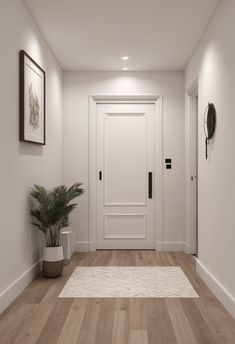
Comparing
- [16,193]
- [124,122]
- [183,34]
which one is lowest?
[16,193]

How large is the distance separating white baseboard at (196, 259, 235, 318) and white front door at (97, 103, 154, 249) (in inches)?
59.1

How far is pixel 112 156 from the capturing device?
539 cm

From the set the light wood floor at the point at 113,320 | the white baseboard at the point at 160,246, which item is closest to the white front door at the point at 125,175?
the white baseboard at the point at 160,246

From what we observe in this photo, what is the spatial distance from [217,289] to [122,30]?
2770 mm

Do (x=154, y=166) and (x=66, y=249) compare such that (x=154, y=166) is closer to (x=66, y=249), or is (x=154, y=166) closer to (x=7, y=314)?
(x=66, y=249)

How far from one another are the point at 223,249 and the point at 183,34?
2349 millimetres

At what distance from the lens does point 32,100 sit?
3.62 m

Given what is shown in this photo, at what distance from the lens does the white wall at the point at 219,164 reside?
2.91 m

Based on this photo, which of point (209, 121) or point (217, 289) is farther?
point (209, 121)

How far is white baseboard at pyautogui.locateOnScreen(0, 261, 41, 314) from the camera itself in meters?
2.88

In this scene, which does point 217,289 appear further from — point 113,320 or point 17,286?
point 17,286

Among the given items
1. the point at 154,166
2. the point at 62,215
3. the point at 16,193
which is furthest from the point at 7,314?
the point at 154,166

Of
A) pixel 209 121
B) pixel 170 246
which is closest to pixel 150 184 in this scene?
pixel 170 246

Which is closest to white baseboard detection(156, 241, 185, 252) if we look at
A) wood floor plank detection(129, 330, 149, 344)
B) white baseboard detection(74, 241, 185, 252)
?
white baseboard detection(74, 241, 185, 252)
